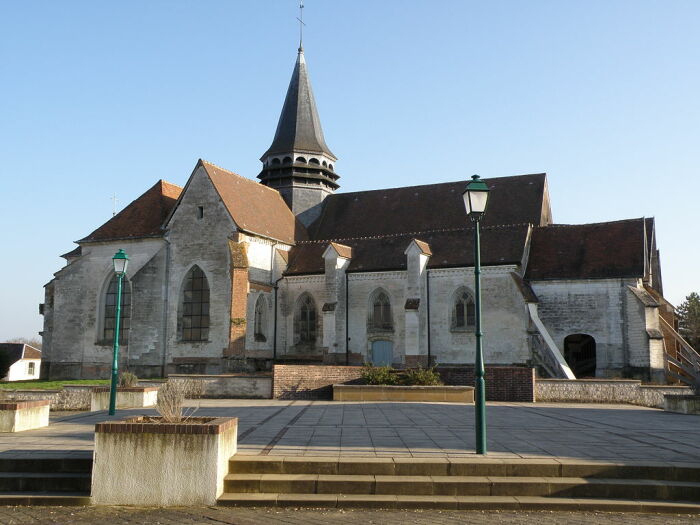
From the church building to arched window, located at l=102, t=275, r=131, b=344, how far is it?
0.11m

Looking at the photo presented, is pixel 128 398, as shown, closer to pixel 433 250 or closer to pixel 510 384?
pixel 510 384

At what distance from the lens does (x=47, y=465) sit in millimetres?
9906

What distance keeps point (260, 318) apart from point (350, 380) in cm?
1210

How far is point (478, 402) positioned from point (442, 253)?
76.9ft

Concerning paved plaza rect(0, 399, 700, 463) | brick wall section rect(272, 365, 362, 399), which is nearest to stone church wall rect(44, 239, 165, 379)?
brick wall section rect(272, 365, 362, 399)

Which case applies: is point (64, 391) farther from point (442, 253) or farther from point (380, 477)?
point (442, 253)

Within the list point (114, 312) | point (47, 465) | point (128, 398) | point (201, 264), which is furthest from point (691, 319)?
point (47, 465)

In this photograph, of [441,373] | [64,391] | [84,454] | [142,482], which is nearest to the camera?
[142,482]

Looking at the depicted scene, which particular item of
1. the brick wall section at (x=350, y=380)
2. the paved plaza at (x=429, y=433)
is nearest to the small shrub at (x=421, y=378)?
the brick wall section at (x=350, y=380)

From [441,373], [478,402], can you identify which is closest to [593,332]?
[441,373]

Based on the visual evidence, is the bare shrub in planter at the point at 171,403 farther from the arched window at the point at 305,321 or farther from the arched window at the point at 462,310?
the arched window at the point at 305,321

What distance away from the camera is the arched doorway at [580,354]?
31.6 m

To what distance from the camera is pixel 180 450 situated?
9.04 m

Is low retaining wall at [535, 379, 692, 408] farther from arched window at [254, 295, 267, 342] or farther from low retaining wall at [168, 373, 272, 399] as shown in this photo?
arched window at [254, 295, 267, 342]
